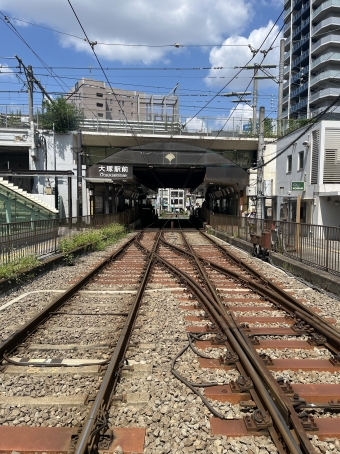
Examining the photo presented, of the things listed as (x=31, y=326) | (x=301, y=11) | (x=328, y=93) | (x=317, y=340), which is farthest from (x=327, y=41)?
(x=31, y=326)

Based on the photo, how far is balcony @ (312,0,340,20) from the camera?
196 feet

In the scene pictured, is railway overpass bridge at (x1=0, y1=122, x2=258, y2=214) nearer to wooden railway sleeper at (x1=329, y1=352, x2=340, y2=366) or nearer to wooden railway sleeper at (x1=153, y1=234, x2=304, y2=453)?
wooden railway sleeper at (x1=153, y1=234, x2=304, y2=453)

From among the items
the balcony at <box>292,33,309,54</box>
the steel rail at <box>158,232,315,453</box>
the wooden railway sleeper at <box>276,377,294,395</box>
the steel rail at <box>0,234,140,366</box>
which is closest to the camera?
the steel rail at <box>158,232,315,453</box>

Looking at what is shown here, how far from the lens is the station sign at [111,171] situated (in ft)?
81.7

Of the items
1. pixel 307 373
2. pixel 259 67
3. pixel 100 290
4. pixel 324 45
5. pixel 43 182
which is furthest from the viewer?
pixel 324 45

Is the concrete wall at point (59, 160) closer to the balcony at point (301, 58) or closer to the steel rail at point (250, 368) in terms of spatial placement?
the steel rail at point (250, 368)

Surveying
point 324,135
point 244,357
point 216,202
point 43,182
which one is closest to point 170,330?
point 244,357

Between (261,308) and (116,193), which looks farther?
(116,193)

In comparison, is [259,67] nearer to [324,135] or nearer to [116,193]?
[324,135]

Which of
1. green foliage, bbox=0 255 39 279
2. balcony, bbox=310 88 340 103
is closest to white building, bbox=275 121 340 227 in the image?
green foliage, bbox=0 255 39 279

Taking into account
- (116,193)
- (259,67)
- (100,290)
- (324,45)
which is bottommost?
(100,290)

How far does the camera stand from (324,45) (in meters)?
61.4

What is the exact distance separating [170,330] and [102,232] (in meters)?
14.9

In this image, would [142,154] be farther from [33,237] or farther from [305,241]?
[305,241]
